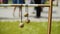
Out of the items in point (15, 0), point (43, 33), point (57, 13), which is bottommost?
point (43, 33)

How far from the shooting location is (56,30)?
3.84 feet

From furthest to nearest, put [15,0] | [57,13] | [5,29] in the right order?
[57,13] → [5,29] → [15,0]

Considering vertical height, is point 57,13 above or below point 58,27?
above

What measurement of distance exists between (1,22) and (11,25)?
3.3 inches

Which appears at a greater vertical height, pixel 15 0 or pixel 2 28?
pixel 15 0

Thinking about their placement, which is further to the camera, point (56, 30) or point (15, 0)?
point (56, 30)

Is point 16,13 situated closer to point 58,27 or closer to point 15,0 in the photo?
point 15,0

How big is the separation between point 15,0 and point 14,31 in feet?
0.81

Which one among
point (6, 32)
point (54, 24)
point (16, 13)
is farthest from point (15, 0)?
point (54, 24)

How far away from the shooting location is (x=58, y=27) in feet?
3.87

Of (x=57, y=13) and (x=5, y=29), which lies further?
(x=57, y=13)

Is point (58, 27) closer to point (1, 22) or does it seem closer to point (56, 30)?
point (56, 30)

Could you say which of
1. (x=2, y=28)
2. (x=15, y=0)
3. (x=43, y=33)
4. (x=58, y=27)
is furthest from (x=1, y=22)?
(x=58, y=27)

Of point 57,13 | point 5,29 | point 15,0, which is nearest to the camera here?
point 15,0
